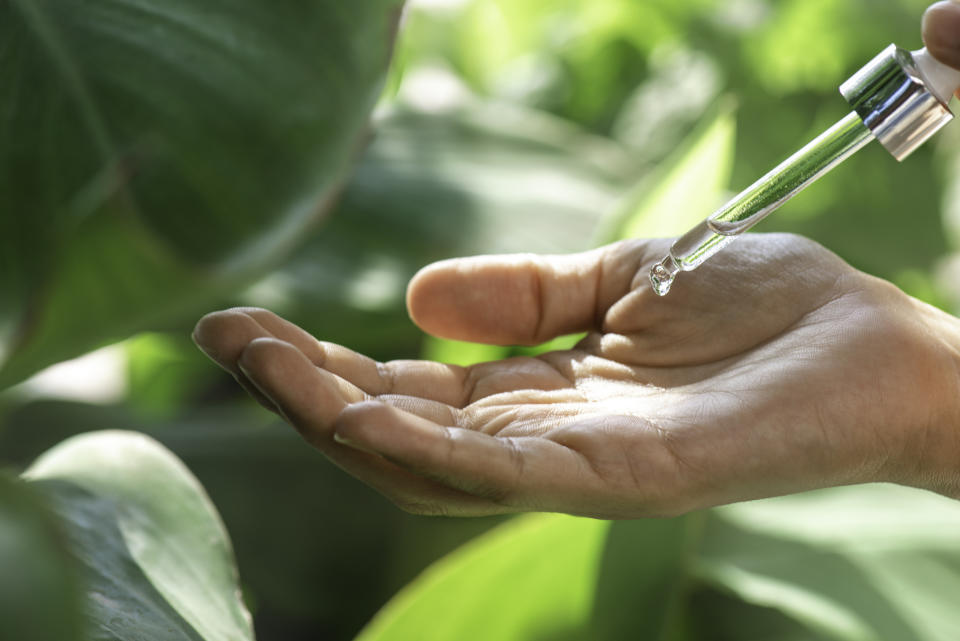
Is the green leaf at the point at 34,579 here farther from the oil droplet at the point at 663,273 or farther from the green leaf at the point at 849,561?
the green leaf at the point at 849,561

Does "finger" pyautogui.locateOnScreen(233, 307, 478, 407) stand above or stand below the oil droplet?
below

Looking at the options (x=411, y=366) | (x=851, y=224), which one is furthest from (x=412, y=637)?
(x=851, y=224)

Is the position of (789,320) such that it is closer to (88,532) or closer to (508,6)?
(88,532)

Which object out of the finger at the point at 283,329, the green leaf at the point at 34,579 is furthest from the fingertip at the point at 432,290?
the green leaf at the point at 34,579

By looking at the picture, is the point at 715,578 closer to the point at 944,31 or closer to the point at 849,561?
the point at 849,561

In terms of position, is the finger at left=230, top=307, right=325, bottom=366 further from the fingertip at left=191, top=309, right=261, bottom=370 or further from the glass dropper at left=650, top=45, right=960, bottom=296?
the glass dropper at left=650, top=45, right=960, bottom=296

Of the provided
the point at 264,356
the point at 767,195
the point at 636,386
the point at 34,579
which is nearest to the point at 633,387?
the point at 636,386

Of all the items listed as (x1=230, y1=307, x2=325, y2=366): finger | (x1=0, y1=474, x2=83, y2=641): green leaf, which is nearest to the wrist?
(x1=230, y1=307, x2=325, y2=366): finger
